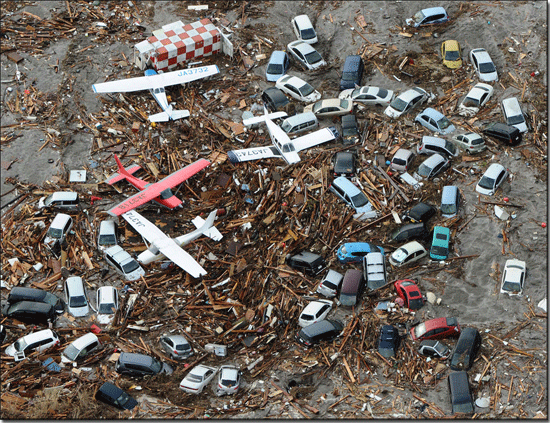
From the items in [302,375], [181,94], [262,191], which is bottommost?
[302,375]

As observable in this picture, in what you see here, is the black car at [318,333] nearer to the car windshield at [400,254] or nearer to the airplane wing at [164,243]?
the car windshield at [400,254]

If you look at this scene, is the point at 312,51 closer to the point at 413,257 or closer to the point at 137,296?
the point at 413,257

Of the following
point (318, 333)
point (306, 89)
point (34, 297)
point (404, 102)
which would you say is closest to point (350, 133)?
point (404, 102)

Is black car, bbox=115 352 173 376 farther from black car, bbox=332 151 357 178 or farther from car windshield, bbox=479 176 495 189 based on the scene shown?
car windshield, bbox=479 176 495 189

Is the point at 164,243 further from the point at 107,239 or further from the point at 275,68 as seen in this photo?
the point at 275,68

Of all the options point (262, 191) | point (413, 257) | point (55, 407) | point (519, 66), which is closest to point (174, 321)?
point (55, 407)
